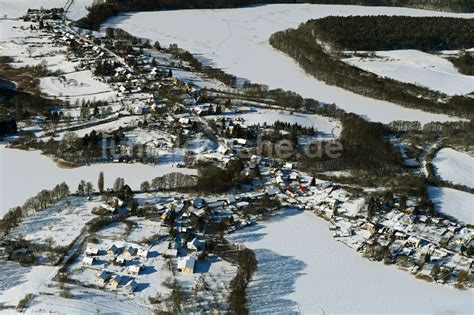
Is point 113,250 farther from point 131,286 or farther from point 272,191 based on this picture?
point 272,191

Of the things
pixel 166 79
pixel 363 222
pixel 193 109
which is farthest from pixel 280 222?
pixel 166 79

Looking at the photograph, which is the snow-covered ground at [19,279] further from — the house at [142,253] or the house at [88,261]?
the house at [142,253]

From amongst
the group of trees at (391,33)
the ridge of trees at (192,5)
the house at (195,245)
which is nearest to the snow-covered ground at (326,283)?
the house at (195,245)

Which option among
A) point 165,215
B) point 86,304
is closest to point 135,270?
point 86,304

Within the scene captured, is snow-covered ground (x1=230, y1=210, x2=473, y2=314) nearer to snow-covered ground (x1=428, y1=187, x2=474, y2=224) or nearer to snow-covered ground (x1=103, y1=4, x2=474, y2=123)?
snow-covered ground (x1=428, y1=187, x2=474, y2=224)

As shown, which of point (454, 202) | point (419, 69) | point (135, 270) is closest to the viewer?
point (135, 270)

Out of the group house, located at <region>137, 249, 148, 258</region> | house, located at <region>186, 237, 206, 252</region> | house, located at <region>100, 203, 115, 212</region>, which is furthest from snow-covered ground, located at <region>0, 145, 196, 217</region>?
house, located at <region>186, 237, 206, 252</region>
